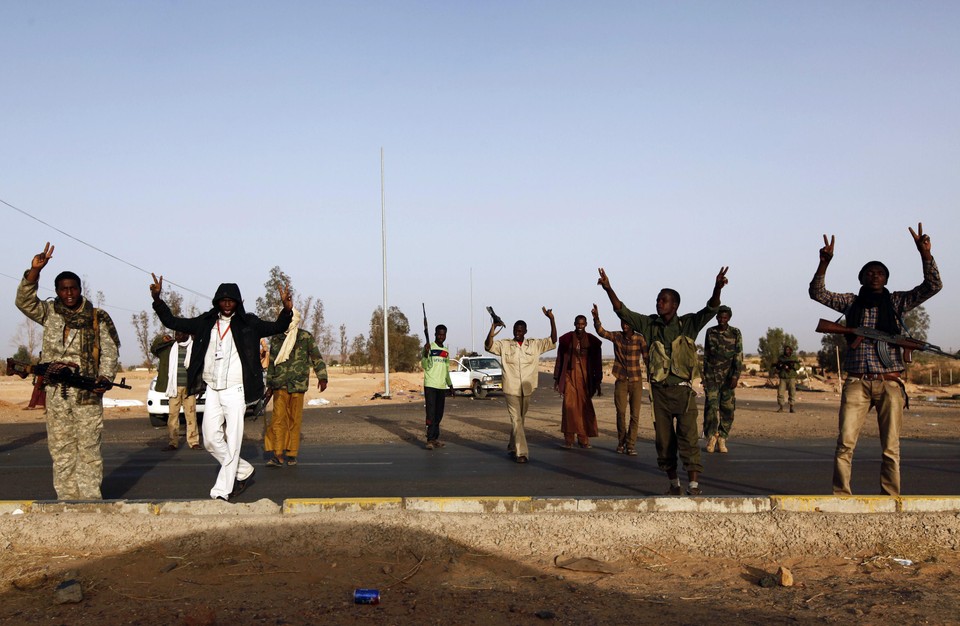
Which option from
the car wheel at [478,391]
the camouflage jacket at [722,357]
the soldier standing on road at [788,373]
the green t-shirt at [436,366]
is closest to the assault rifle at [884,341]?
the camouflage jacket at [722,357]

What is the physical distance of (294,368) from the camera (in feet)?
35.8

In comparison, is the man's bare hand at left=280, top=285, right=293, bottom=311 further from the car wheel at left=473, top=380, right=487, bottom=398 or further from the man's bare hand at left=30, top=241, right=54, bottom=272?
the car wheel at left=473, top=380, right=487, bottom=398

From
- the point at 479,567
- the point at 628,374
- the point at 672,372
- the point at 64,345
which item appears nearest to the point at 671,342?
the point at 672,372

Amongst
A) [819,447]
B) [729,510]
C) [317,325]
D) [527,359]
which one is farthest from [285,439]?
[317,325]

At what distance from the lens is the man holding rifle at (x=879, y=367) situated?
6957 millimetres

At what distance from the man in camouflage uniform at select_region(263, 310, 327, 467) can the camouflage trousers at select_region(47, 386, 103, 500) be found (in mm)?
3509

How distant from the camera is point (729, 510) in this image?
6488 millimetres

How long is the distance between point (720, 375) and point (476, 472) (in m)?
4.30

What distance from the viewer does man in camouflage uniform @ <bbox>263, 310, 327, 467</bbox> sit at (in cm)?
1082

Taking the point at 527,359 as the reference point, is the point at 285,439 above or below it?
below

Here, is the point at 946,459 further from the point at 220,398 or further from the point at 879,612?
the point at 220,398

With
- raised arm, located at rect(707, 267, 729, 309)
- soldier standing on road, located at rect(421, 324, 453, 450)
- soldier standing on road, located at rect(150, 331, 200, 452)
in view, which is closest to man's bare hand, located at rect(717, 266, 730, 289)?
raised arm, located at rect(707, 267, 729, 309)

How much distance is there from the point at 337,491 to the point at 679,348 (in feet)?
13.0

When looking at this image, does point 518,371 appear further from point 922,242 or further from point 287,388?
point 922,242
